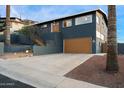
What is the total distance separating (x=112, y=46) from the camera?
448 inches

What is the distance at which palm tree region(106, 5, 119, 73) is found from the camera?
11211mm

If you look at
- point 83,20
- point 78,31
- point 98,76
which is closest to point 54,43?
point 78,31

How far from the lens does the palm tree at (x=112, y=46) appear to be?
11211 millimetres

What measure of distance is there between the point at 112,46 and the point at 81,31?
573 inches

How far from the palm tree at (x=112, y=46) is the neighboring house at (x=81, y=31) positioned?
12561 mm

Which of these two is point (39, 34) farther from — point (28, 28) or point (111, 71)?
point (111, 71)

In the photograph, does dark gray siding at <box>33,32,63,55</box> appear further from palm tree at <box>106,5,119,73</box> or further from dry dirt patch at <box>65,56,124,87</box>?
palm tree at <box>106,5,119,73</box>

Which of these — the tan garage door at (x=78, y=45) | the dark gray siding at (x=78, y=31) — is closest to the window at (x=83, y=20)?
the dark gray siding at (x=78, y=31)

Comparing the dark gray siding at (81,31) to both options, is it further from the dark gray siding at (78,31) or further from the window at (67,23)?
the window at (67,23)

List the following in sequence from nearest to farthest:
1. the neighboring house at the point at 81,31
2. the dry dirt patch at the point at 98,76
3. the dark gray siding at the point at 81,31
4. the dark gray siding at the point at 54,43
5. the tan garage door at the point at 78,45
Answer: the dry dirt patch at the point at 98,76
the dark gray siding at the point at 81,31
the neighboring house at the point at 81,31
the tan garage door at the point at 78,45
the dark gray siding at the point at 54,43

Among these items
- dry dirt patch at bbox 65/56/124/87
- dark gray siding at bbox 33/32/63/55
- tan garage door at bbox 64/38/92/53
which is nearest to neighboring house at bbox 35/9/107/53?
tan garage door at bbox 64/38/92/53

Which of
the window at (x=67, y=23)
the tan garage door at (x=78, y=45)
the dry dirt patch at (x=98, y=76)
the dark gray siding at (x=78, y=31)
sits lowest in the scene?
the dry dirt patch at (x=98, y=76)

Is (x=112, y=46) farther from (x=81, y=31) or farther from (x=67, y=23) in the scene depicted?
(x=67, y=23)

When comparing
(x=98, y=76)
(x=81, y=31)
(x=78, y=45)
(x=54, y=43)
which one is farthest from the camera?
(x=54, y=43)
